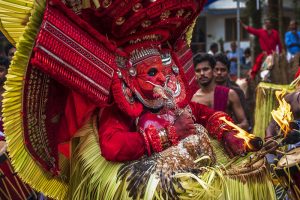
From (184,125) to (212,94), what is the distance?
3350 mm

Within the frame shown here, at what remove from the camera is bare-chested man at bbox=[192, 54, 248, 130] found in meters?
7.33

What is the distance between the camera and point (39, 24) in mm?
3801

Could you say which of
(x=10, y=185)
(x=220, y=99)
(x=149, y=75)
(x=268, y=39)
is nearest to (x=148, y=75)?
(x=149, y=75)

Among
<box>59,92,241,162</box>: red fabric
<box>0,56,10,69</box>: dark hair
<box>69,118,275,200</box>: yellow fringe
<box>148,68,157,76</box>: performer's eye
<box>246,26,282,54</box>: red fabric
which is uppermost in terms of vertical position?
<box>148,68,157,76</box>: performer's eye

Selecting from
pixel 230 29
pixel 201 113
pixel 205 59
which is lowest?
pixel 230 29

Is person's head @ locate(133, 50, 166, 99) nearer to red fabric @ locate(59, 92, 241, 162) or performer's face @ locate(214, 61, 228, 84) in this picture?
red fabric @ locate(59, 92, 241, 162)

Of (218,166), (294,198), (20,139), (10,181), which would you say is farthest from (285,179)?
(10,181)

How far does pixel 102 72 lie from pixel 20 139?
63 centimetres

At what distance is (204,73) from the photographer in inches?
293

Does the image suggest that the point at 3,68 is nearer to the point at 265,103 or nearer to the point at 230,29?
the point at 265,103

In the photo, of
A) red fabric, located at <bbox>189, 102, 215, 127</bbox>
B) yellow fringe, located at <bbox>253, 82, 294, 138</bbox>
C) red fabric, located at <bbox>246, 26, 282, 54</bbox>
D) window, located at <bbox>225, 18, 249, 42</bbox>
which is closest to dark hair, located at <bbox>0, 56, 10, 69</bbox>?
yellow fringe, located at <bbox>253, 82, 294, 138</bbox>

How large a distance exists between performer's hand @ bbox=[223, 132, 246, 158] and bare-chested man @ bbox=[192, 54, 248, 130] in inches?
116

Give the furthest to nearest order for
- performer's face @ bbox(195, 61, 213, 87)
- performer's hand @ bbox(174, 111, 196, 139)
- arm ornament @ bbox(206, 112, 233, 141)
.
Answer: performer's face @ bbox(195, 61, 213, 87) → arm ornament @ bbox(206, 112, 233, 141) → performer's hand @ bbox(174, 111, 196, 139)

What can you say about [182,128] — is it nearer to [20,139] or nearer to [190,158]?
[190,158]
